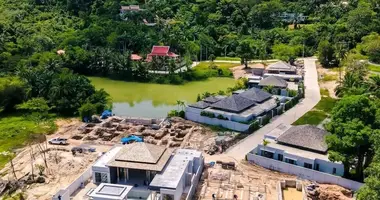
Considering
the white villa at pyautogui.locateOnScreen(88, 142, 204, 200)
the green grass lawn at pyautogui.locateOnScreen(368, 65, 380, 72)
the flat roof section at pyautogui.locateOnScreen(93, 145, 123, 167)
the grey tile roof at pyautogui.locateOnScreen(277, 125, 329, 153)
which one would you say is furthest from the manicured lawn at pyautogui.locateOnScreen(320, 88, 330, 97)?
the flat roof section at pyautogui.locateOnScreen(93, 145, 123, 167)

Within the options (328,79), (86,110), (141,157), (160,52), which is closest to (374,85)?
(328,79)

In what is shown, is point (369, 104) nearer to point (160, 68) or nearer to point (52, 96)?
point (52, 96)

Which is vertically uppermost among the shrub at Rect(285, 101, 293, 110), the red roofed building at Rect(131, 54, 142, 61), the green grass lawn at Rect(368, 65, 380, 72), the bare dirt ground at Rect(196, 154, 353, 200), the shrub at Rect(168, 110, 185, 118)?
the red roofed building at Rect(131, 54, 142, 61)

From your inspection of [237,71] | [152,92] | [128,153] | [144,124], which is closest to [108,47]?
[152,92]

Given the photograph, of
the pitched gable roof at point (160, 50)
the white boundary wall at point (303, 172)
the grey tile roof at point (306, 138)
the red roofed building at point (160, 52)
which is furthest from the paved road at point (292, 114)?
the pitched gable roof at point (160, 50)

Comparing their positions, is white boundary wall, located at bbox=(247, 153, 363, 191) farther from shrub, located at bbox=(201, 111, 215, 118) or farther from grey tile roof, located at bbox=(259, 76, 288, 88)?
grey tile roof, located at bbox=(259, 76, 288, 88)

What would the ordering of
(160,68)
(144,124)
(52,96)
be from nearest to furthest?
(144,124), (52,96), (160,68)
